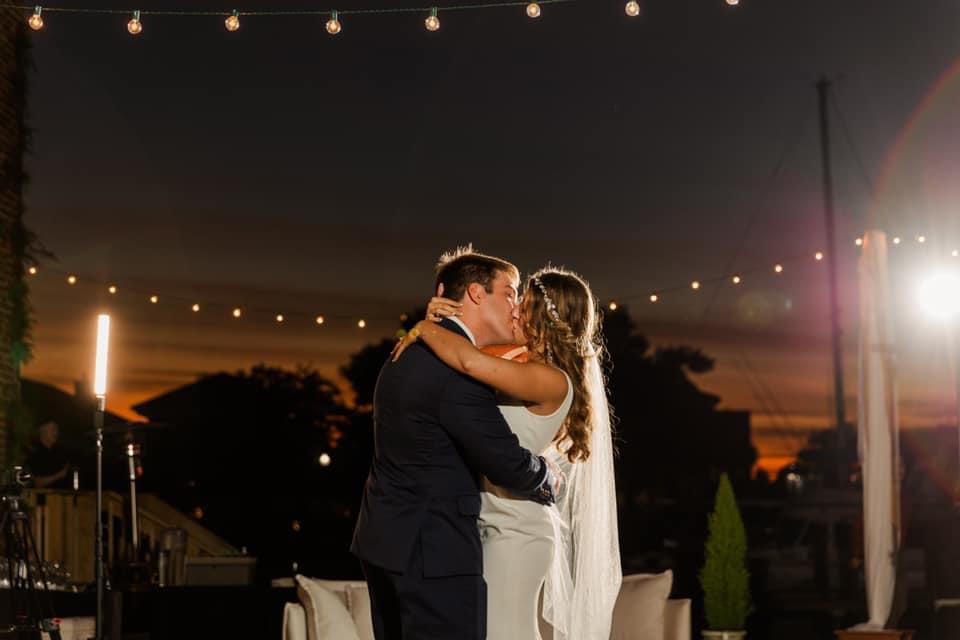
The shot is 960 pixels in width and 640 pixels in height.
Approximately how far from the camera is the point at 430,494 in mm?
3264

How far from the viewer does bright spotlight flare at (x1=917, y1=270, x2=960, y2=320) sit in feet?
29.3

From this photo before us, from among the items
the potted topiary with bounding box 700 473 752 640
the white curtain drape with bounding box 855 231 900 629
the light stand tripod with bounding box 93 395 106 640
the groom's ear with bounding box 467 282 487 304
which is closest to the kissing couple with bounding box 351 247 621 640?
the groom's ear with bounding box 467 282 487 304

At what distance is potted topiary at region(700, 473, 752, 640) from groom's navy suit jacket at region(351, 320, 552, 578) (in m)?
5.60

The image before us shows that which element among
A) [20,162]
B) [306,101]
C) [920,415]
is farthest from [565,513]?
[920,415]

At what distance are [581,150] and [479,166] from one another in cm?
136

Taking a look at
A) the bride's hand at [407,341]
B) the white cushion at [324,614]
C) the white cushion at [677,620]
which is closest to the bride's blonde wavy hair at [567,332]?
the bride's hand at [407,341]

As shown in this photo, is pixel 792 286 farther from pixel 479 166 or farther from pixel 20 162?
pixel 20 162

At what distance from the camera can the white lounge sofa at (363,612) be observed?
5.92 metres

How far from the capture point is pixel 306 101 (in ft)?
55.0

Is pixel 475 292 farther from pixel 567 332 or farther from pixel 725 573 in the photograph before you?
pixel 725 573

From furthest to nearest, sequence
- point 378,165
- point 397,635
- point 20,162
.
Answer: point 378,165 → point 20,162 → point 397,635

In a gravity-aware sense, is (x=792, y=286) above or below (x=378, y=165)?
below

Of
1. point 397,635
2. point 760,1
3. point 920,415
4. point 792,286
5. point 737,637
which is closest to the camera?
point 397,635

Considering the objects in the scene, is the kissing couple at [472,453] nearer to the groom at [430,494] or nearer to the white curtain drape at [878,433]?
the groom at [430,494]
